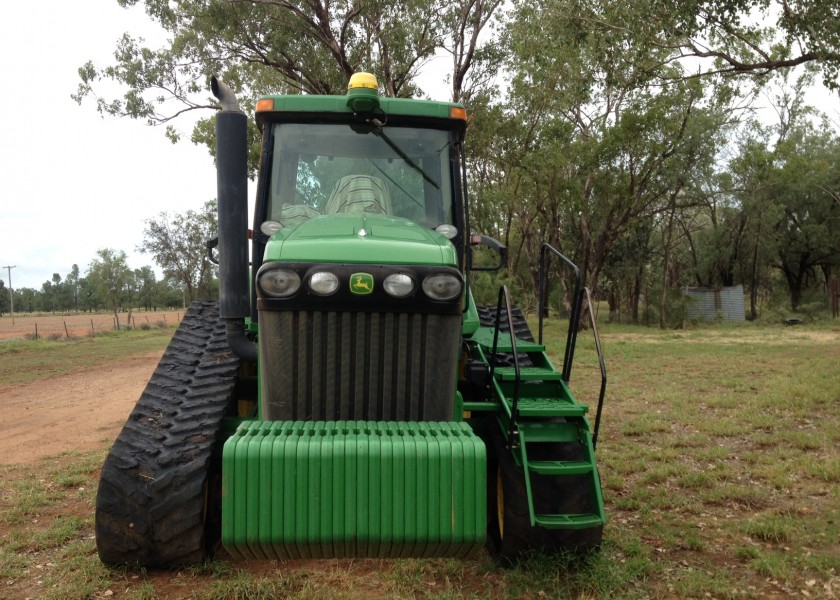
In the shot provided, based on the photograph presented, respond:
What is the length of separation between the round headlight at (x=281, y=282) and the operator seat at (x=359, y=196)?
1038 mm

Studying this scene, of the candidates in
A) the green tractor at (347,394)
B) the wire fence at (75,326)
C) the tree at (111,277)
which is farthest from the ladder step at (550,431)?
the tree at (111,277)

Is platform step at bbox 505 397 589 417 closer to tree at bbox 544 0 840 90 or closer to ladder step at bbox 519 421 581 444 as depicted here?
ladder step at bbox 519 421 581 444

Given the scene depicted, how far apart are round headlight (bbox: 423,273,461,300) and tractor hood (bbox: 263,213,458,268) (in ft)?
0.28

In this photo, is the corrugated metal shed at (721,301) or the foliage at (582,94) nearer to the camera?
the foliage at (582,94)

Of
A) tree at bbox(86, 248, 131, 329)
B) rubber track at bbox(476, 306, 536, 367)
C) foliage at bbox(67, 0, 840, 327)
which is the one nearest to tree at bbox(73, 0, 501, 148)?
foliage at bbox(67, 0, 840, 327)

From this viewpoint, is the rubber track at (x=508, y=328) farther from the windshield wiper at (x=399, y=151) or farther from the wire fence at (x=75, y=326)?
the wire fence at (x=75, y=326)

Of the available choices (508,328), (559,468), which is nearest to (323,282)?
(559,468)

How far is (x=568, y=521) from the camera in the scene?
3.60 m

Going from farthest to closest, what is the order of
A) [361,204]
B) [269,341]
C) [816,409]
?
[816,409] → [361,204] → [269,341]

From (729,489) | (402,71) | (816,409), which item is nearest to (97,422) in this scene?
(729,489)

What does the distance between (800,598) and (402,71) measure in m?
16.4

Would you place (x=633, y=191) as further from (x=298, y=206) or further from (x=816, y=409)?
(x=298, y=206)

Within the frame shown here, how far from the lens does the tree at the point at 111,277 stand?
59312 mm

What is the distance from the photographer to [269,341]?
347 centimetres
